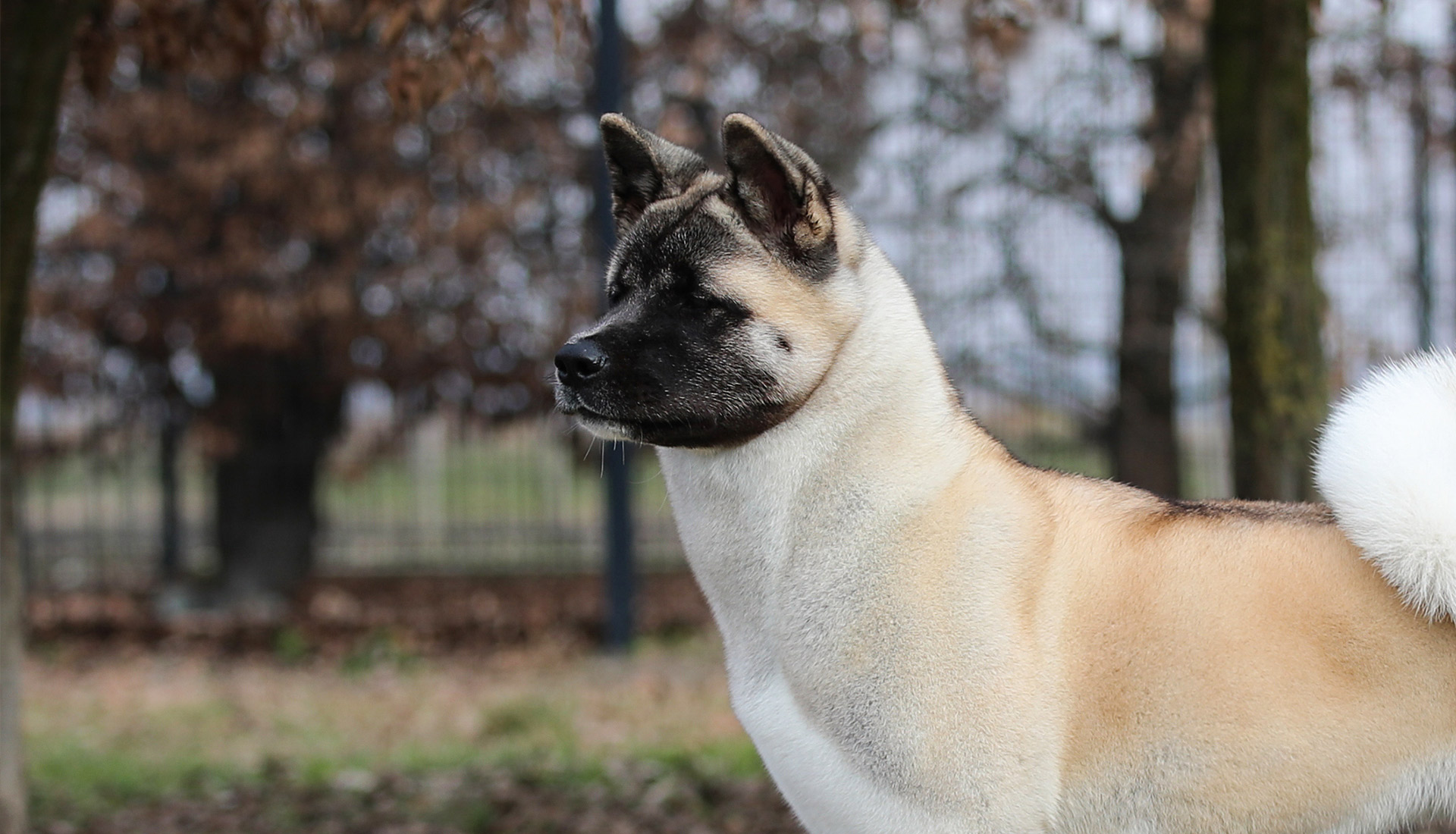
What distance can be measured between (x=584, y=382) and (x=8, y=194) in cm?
248

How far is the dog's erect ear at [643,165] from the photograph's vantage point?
2947 millimetres

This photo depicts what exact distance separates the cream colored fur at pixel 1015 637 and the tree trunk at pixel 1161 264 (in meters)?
5.94

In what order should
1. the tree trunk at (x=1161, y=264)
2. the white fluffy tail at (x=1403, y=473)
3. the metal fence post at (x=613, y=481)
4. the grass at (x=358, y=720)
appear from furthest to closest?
the tree trunk at (x=1161, y=264), the metal fence post at (x=613, y=481), the grass at (x=358, y=720), the white fluffy tail at (x=1403, y=473)

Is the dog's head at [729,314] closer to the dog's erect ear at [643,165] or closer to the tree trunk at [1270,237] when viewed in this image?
the dog's erect ear at [643,165]

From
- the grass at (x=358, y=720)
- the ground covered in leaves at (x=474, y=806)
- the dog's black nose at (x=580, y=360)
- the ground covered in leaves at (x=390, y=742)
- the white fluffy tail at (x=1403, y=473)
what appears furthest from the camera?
the grass at (x=358, y=720)

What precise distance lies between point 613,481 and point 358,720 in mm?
2042

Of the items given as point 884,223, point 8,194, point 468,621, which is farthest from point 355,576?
point 8,194

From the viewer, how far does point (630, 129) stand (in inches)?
115

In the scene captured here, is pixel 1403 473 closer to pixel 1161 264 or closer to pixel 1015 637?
pixel 1015 637

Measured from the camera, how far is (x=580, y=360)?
2.60 meters

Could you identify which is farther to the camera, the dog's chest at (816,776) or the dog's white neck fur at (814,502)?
the dog's white neck fur at (814,502)

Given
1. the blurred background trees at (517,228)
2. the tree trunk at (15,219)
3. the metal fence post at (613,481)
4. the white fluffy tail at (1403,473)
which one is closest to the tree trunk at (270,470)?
the blurred background trees at (517,228)

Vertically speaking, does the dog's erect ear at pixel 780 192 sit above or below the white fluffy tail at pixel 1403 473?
above

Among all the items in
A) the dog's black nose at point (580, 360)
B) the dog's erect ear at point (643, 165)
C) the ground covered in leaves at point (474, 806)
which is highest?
the dog's erect ear at point (643, 165)
